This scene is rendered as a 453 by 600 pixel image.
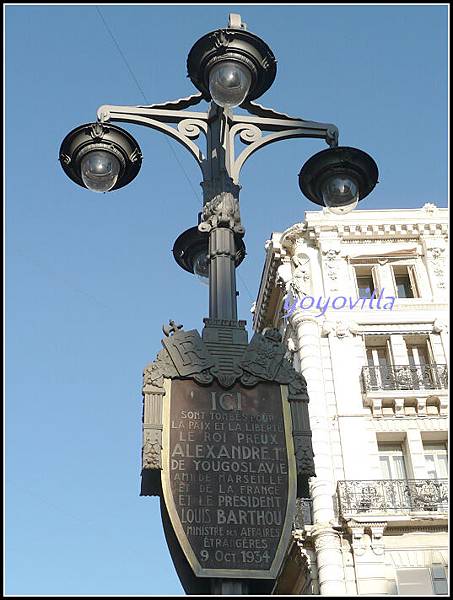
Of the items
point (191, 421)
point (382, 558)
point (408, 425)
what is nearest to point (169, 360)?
point (191, 421)

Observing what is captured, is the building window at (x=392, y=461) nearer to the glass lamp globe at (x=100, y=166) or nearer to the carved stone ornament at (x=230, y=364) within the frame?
the glass lamp globe at (x=100, y=166)

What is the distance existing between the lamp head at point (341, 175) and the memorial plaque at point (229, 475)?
2.42m

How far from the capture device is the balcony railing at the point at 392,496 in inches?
854

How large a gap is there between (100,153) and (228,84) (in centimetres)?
142

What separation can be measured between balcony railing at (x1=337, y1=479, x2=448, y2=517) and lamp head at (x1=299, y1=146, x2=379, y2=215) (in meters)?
15.5

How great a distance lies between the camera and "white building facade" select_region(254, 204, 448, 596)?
70.4 ft

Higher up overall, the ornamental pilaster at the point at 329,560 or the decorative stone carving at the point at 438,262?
the decorative stone carving at the point at 438,262

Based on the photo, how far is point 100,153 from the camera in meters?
7.62

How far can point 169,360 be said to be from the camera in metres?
6.28

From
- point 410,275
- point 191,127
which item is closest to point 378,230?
point 410,275

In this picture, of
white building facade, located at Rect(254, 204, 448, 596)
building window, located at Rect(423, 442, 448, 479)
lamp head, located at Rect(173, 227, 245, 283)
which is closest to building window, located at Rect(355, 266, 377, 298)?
white building facade, located at Rect(254, 204, 448, 596)

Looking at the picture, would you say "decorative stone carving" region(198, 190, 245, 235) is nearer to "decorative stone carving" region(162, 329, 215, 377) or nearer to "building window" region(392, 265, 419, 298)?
"decorative stone carving" region(162, 329, 215, 377)

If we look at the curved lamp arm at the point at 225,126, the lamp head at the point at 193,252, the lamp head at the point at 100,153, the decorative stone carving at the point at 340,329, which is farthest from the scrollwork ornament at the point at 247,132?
the decorative stone carving at the point at 340,329

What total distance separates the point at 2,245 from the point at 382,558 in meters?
16.8
